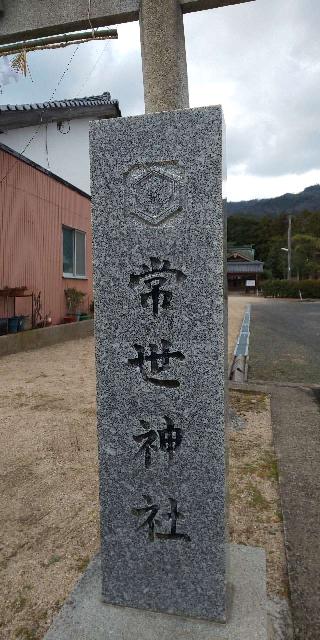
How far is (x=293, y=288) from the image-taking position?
1676 inches

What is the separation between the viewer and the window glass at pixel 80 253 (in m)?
12.8

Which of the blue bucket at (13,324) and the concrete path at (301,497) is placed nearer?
the concrete path at (301,497)

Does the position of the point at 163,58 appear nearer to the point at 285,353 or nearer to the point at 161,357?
the point at 161,357

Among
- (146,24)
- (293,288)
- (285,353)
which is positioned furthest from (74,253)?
(293,288)

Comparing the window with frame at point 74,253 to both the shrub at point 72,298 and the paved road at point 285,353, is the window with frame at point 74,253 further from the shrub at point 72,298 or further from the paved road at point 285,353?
the paved road at point 285,353

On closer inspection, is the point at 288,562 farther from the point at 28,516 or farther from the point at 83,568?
the point at 28,516

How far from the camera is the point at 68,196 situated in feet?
39.3

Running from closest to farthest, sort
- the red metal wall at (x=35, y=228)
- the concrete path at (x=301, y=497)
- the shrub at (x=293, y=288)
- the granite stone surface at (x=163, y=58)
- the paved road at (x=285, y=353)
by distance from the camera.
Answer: the concrete path at (x=301, y=497) < the granite stone surface at (x=163, y=58) < the paved road at (x=285, y=353) < the red metal wall at (x=35, y=228) < the shrub at (x=293, y=288)

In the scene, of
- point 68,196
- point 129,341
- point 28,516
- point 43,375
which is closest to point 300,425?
point 28,516

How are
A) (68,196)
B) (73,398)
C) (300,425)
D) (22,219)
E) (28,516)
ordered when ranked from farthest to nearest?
(68,196), (22,219), (73,398), (300,425), (28,516)

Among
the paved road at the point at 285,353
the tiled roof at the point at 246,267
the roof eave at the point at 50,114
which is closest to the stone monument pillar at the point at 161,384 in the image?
the paved road at the point at 285,353

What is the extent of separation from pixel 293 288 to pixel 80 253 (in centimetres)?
3329

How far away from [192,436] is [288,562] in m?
1.22

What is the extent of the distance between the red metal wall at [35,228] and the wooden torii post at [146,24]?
502 cm
